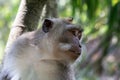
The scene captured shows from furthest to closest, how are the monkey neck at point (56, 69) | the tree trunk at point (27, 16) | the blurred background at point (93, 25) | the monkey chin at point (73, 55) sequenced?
the blurred background at point (93, 25)
the tree trunk at point (27, 16)
the monkey neck at point (56, 69)
the monkey chin at point (73, 55)

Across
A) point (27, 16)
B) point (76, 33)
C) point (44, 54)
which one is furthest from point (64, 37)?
point (27, 16)

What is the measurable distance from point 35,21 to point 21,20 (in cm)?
11

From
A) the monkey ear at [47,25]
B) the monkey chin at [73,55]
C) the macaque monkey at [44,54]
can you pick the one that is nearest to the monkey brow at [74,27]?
the macaque monkey at [44,54]

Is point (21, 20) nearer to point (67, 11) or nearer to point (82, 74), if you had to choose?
point (82, 74)

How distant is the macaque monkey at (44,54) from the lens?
12.0 feet

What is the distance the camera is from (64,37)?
3762 millimetres

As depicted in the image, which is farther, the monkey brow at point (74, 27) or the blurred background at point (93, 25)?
the blurred background at point (93, 25)

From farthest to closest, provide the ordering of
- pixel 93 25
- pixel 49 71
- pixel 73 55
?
pixel 93 25
pixel 49 71
pixel 73 55

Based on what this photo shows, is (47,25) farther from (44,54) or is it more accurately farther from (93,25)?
(93,25)

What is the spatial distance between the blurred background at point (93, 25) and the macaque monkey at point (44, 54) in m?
0.24

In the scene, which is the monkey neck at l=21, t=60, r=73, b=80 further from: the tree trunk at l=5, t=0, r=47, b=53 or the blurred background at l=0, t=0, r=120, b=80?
the tree trunk at l=5, t=0, r=47, b=53

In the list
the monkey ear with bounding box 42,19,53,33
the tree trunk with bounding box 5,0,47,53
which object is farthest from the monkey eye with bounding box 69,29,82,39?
the tree trunk with bounding box 5,0,47,53

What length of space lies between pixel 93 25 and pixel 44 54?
2.25m

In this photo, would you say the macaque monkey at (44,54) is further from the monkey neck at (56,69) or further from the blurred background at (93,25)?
the blurred background at (93,25)
